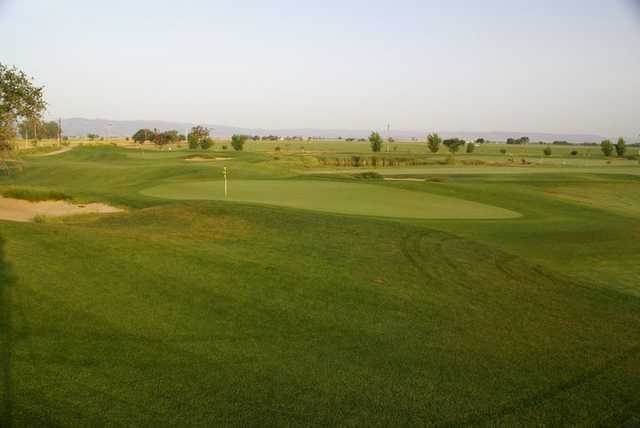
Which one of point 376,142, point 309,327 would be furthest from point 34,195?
point 376,142

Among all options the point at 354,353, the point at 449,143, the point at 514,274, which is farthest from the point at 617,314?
the point at 449,143

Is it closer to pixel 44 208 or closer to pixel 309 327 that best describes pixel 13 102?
pixel 44 208

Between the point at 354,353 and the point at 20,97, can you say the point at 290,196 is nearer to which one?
the point at 20,97

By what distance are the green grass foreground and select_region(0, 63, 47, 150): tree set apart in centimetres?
1006

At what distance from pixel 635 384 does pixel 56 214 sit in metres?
18.8

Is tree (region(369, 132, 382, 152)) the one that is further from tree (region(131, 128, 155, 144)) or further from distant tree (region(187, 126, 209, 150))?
Answer: tree (region(131, 128, 155, 144))

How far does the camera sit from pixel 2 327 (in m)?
7.68

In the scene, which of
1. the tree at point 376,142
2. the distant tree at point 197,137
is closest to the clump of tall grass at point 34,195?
the distant tree at point 197,137

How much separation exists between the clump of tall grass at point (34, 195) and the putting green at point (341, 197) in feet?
13.9

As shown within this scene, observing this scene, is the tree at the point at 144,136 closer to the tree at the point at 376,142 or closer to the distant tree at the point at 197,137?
the distant tree at the point at 197,137

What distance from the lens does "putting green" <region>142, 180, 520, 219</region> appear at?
75.0ft

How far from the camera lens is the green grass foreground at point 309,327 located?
6.12 metres

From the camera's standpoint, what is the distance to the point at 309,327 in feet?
28.2

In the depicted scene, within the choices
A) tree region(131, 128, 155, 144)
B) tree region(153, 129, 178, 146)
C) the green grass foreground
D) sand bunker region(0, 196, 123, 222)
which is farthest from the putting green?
tree region(131, 128, 155, 144)
